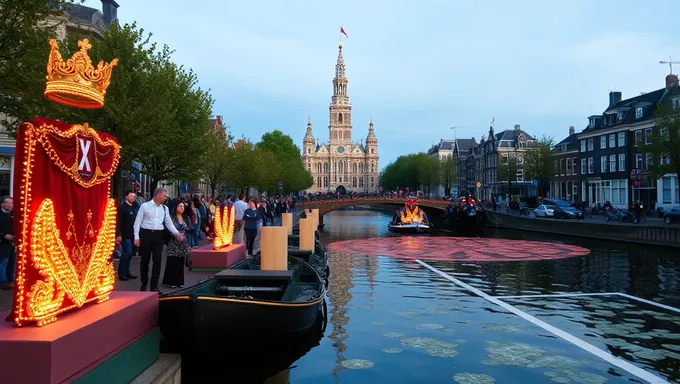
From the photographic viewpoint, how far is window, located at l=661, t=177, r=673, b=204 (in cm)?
5200

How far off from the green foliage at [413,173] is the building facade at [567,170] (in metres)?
43.6

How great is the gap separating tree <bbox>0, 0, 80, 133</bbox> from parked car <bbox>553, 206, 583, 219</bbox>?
45855 mm

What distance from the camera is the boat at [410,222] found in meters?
46.9

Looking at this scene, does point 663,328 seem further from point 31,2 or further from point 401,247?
point 401,247

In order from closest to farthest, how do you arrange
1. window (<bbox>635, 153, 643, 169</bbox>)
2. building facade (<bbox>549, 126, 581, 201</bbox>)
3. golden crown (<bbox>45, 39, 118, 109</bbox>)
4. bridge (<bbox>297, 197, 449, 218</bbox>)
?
golden crown (<bbox>45, 39, 118, 109</bbox>), window (<bbox>635, 153, 643, 169</bbox>), bridge (<bbox>297, 197, 449, 218</bbox>), building facade (<bbox>549, 126, 581, 201</bbox>)

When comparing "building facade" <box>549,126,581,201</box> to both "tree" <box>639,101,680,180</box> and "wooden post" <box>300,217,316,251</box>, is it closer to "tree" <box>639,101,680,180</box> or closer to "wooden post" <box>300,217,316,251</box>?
"tree" <box>639,101,680,180</box>

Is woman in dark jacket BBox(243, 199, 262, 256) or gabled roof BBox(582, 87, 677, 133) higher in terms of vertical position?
gabled roof BBox(582, 87, 677, 133)

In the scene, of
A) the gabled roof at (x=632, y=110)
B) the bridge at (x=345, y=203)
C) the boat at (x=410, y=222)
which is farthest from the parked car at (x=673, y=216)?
the bridge at (x=345, y=203)

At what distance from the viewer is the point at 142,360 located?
629 cm

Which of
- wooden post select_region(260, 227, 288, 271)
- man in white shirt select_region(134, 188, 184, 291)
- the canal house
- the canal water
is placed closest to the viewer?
the canal water

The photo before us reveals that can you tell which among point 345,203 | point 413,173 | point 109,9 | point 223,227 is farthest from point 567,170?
point 223,227

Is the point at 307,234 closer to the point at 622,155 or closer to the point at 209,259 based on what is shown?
the point at 209,259

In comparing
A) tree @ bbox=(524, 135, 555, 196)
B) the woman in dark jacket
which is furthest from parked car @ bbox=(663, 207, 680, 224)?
the woman in dark jacket

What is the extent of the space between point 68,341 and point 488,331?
29.0ft
